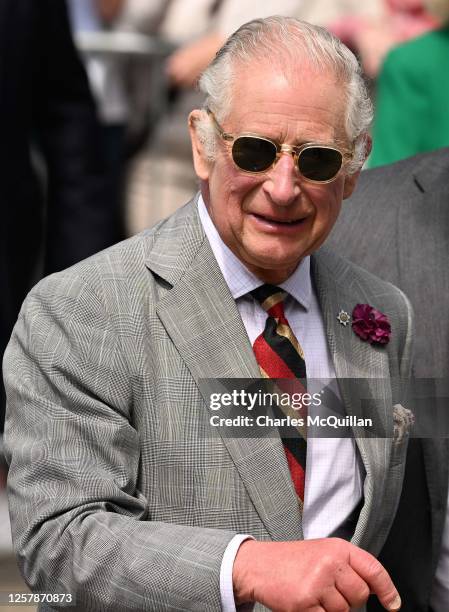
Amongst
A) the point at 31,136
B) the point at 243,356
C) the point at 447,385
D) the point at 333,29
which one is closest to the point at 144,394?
the point at 243,356

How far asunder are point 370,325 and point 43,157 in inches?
101

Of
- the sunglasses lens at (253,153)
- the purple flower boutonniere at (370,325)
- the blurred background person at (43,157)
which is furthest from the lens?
the blurred background person at (43,157)

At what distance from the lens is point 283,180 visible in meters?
2.84

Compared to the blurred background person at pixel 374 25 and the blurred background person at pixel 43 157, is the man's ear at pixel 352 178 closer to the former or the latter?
the blurred background person at pixel 43 157

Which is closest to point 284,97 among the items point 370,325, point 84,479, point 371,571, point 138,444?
point 370,325

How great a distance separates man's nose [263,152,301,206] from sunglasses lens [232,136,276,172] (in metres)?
0.02

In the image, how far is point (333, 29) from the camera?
5.71 m

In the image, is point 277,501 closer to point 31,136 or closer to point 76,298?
point 76,298

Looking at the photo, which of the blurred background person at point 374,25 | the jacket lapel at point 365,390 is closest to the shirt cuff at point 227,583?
the jacket lapel at point 365,390

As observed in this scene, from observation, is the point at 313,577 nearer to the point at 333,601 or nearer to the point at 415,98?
the point at 333,601

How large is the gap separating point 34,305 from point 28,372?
15cm

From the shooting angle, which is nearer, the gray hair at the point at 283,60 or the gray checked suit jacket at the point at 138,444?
the gray checked suit jacket at the point at 138,444

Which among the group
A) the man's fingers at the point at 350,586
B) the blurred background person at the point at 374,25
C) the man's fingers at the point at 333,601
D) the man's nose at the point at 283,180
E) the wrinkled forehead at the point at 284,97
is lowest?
the man's fingers at the point at 333,601

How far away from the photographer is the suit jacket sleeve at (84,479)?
265cm
